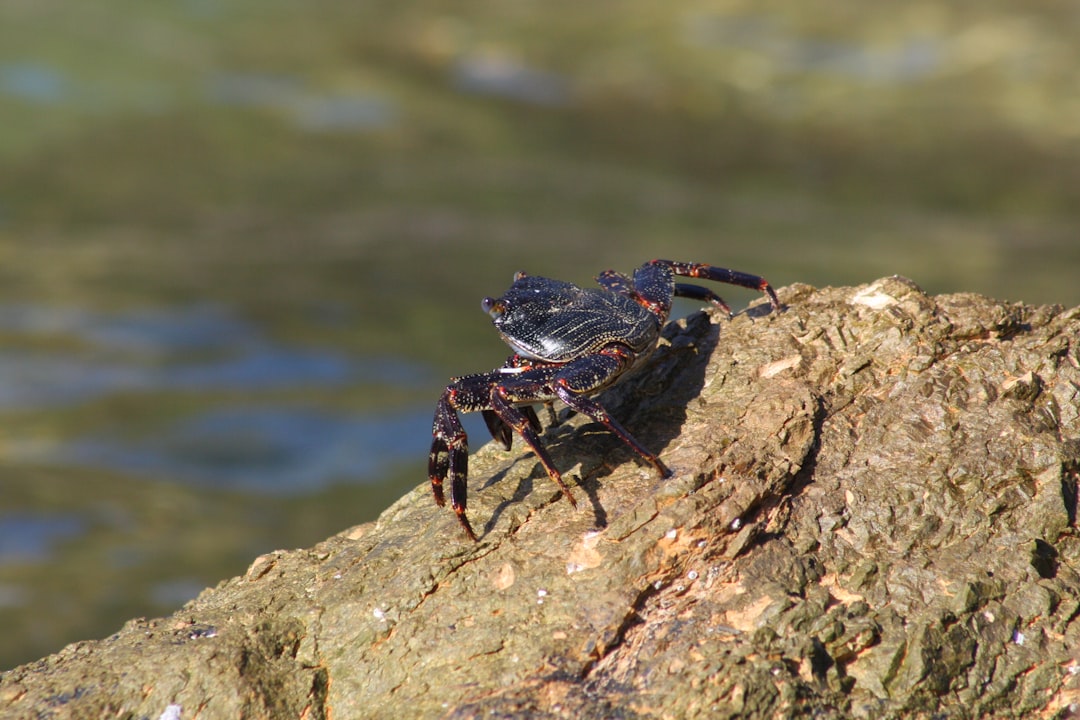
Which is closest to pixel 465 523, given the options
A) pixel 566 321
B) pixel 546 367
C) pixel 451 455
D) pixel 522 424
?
pixel 451 455

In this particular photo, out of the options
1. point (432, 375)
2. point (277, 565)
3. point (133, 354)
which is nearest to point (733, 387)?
point (277, 565)

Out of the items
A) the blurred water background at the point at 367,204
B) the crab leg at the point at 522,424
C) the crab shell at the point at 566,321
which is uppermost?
the blurred water background at the point at 367,204

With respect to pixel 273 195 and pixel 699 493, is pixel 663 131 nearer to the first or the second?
pixel 273 195

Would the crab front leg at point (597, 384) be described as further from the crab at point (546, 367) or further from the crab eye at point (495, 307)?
the crab eye at point (495, 307)

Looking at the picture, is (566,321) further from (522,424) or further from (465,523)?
(465,523)

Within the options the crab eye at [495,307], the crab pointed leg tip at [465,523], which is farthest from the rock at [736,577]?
the crab eye at [495,307]

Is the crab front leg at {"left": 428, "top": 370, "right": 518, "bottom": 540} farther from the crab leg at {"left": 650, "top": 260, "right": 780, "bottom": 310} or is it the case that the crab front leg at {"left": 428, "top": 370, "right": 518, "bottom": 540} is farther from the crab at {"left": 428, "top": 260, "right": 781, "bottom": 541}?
the crab leg at {"left": 650, "top": 260, "right": 780, "bottom": 310}

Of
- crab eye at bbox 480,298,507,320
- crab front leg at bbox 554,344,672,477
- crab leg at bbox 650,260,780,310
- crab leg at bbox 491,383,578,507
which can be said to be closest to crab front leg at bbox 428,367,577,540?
crab leg at bbox 491,383,578,507
